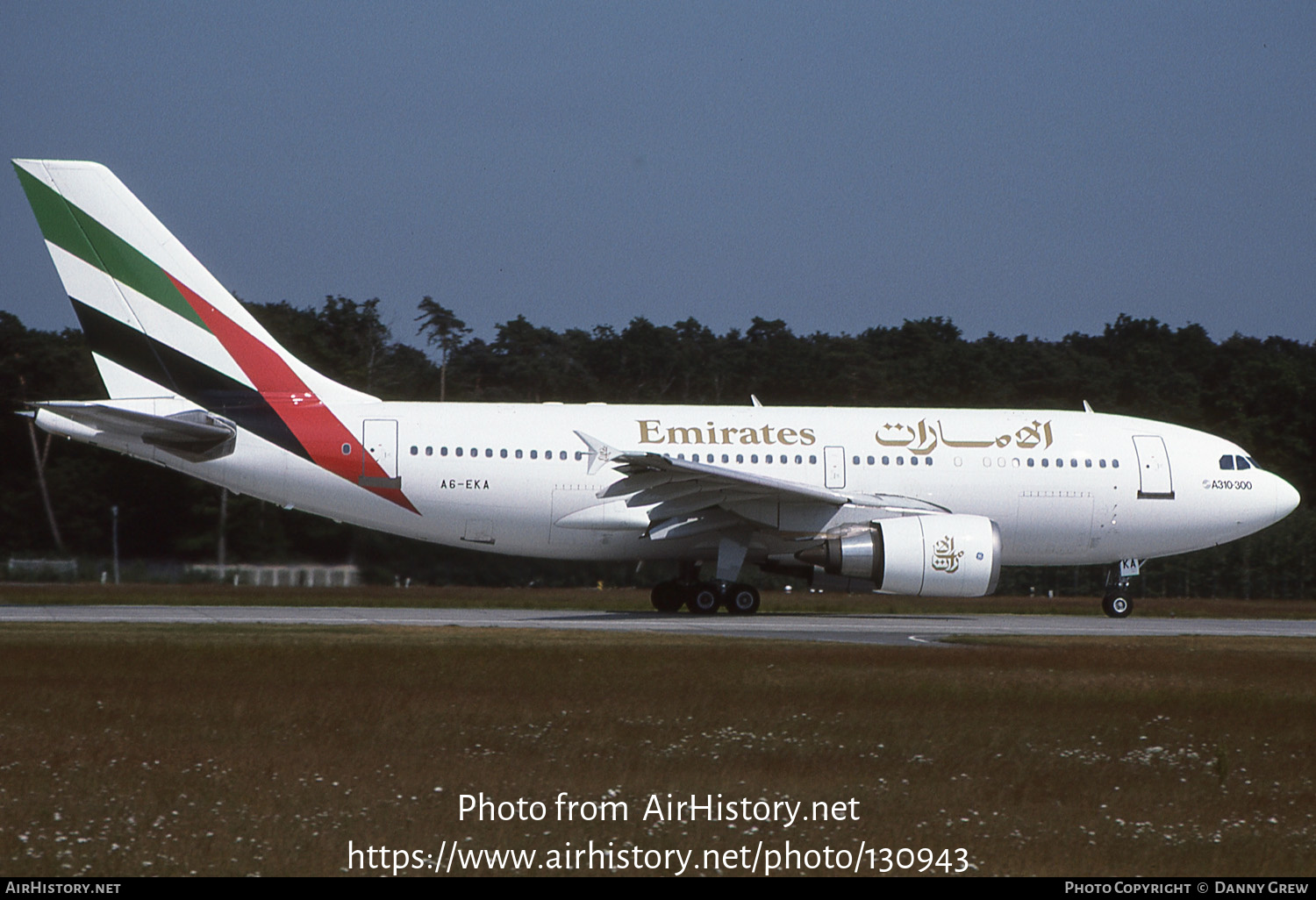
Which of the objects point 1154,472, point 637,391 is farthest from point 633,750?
point 637,391

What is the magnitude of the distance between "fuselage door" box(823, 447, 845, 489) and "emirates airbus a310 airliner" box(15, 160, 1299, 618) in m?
0.03

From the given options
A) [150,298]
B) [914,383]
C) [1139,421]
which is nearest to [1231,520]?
[1139,421]

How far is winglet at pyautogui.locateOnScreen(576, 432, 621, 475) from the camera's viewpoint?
20094 mm

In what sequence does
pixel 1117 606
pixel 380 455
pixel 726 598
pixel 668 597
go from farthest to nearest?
pixel 1117 606 < pixel 668 597 < pixel 726 598 < pixel 380 455

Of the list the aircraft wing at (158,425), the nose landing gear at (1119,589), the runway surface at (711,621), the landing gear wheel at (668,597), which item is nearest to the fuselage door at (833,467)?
the runway surface at (711,621)

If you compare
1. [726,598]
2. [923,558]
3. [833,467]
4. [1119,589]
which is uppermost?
[833,467]

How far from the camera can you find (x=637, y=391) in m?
51.4

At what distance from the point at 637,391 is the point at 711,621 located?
31.5m

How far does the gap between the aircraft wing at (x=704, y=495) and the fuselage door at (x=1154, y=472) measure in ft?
11.9

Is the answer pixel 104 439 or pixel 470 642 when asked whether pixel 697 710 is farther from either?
pixel 104 439

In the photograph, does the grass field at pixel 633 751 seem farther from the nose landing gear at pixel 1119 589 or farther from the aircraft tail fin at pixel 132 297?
the nose landing gear at pixel 1119 589

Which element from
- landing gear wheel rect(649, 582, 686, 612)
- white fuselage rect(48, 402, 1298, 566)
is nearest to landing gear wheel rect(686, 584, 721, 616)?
white fuselage rect(48, 402, 1298, 566)

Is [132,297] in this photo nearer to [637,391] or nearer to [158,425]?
[158,425]

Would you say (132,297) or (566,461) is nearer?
(132,297)
